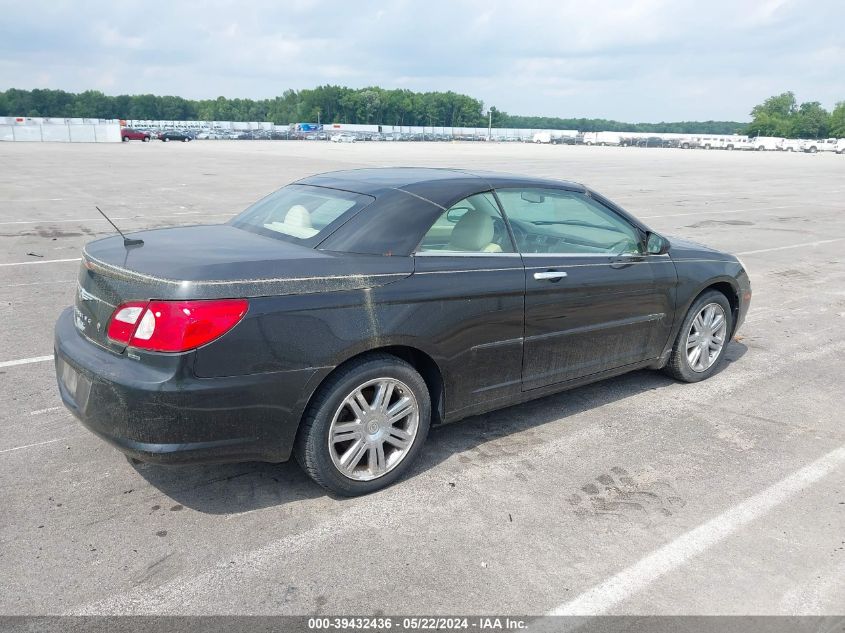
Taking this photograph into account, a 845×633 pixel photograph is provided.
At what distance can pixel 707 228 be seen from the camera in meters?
14.5

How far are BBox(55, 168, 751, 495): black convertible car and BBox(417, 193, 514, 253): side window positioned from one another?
0.04 feet

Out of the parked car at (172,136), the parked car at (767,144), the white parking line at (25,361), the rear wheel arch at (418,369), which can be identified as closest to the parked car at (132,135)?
the parked car at (172,136)

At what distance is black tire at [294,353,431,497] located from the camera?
3.38 m

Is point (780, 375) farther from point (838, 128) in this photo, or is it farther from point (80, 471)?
point (838, 128)

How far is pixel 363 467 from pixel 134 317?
4.41 ft

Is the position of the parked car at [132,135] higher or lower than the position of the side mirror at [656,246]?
higher

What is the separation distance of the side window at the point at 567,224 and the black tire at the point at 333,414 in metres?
1.28

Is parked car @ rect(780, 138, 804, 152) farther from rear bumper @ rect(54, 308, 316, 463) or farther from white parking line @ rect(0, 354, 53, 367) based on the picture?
rear bumper @ rect(54, 308, 316, 463)

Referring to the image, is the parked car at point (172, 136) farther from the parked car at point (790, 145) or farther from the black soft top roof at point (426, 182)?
the parked car at point (790, 145)

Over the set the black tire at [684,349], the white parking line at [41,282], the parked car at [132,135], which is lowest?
the white parking line at [41,282]

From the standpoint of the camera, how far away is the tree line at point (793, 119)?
470 ft

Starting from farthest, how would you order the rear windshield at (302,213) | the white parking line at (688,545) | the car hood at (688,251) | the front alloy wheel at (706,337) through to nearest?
the front alloy wheel at (706,337) → the car hood at (688,251) → the rear windshield at (302,213) → the white parking line at (688,545)

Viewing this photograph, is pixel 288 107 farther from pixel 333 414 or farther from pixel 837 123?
pixel 333 414

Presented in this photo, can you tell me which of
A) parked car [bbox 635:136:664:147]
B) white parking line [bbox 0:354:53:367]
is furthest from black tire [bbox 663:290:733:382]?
parked car [bbox 635:136:664:147]
